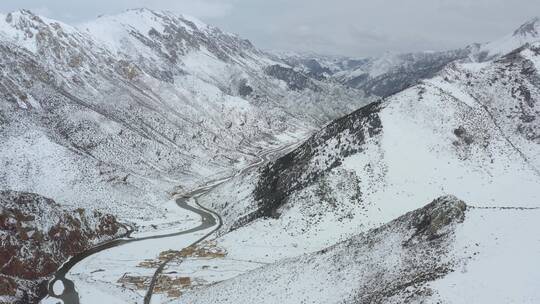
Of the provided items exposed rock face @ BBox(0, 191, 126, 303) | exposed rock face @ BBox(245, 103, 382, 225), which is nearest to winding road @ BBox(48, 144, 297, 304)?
exposed rock face @ BBox(0, 191, 126, 303)

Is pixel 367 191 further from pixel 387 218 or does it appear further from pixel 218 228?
pixel 218 228

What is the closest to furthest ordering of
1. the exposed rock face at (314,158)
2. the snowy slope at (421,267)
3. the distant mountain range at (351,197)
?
the snowy slope at (421,267)
the distant mountain range at (351,197)
the exposed rock face at (314,158)

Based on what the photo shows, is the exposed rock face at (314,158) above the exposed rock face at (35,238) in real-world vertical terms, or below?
above

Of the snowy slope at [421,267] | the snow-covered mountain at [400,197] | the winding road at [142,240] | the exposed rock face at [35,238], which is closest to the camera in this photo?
the snowy slope at [421,267]

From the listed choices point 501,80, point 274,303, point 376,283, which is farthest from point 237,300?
point 501,80

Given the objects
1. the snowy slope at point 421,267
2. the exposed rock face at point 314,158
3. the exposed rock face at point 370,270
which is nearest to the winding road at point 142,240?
the exposed rock face at point 314,158

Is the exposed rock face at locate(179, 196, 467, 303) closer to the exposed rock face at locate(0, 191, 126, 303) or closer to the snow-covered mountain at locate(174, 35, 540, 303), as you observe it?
the snow-covered mountain at locate(174, 35, 540, 303)

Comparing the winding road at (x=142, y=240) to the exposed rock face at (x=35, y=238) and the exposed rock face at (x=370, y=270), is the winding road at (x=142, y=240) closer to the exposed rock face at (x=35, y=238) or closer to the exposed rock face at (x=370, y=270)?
the exposed rock face at (x=35, y=238)
